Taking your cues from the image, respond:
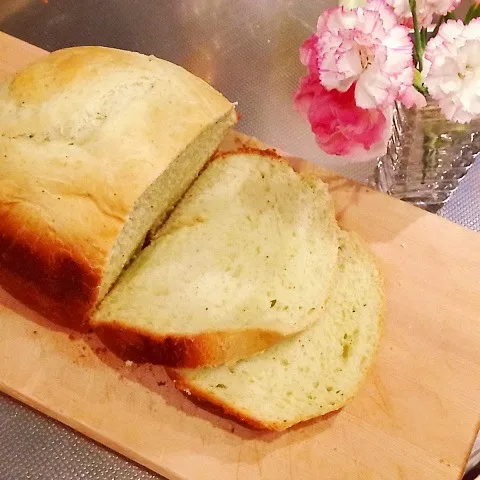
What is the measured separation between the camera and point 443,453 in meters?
1.35

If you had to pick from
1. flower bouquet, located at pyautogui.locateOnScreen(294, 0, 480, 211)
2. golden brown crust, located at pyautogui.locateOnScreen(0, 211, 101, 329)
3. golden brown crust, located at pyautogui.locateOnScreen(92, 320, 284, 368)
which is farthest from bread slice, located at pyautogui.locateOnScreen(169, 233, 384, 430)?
flower bouquet, located at pyautogui.locateOnScreen(294, 0, 480, 211)

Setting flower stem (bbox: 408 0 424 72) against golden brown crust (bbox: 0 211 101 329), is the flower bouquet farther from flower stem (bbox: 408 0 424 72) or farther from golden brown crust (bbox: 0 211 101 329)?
golden brown crust (bbox: 0 211 101 329)

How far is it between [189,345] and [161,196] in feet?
1.24

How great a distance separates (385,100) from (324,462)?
746 mm

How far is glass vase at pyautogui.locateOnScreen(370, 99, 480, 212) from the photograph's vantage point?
4.67 ft

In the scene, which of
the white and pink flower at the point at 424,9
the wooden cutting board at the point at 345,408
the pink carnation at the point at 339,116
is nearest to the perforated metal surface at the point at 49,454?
the wooden cutting board at the point at 345,408

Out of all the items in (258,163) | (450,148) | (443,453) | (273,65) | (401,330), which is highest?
(450,148)

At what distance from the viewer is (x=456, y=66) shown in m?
1.13

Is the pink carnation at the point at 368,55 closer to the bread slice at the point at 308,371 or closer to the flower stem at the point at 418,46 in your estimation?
the flower stem at the point at 418,46

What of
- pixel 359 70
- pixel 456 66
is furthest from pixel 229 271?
pixel 456 66

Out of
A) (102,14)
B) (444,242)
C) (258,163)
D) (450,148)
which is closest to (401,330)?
(444,242)

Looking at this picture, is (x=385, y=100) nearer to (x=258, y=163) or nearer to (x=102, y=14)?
(x=258, y=163)

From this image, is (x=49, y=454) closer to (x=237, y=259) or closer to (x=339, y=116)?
(x=237, y=259)

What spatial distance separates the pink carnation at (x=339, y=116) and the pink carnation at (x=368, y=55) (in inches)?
2.5
